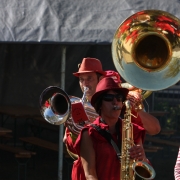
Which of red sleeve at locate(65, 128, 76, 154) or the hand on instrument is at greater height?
the hand on instrument

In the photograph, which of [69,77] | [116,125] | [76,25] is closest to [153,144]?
[69,77]

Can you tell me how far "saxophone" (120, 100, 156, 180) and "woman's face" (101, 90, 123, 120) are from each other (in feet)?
0.21

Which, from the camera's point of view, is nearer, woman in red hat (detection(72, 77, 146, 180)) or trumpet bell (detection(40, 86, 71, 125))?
woman in red hat (detection(72, 77, 146, 180))

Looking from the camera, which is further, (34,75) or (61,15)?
(34,75)

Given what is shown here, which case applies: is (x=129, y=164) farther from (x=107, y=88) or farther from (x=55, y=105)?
(x=55, y=105)

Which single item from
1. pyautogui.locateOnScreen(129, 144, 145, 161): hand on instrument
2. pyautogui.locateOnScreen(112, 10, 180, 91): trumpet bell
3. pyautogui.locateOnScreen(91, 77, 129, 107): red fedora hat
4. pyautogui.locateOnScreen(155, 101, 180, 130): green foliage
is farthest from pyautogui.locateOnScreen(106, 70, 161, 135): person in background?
pyautogui.locateOnScreen(155, 101, 180, 130): green foliage

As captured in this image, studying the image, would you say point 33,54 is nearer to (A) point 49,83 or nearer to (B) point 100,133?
(A) point 49,83

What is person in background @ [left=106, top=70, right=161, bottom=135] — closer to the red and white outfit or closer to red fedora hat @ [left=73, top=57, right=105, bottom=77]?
the red and white outfit

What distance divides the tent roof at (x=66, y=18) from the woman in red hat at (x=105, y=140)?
3029mm

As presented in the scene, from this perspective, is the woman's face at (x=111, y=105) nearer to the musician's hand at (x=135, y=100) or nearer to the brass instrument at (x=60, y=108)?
the musician's hand at (x=135, y=100)

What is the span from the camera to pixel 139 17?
4.72 metres

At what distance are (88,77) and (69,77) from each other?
4.50 meters

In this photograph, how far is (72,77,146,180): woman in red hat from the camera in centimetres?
396

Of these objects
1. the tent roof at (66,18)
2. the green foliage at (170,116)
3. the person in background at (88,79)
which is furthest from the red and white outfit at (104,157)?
the green foliage at (170,116)
